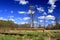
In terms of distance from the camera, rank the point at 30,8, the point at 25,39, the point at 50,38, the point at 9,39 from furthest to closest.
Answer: the point at 30,8 → the point at 50,38 → the point at 25,39 → the point at 9,39

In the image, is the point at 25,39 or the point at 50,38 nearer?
the point at 25,39

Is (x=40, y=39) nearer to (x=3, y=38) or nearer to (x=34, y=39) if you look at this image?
(x=34, y=39)

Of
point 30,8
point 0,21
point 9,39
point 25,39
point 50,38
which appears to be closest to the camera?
point 9,39

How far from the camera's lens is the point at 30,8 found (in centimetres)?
1691

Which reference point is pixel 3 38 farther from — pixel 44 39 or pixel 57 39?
pixel 57 39

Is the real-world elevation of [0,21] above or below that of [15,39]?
above

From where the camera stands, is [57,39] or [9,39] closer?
[9,39]

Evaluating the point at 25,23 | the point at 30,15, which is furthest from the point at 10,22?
the point at 30,15

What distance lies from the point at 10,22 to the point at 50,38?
14.9 m

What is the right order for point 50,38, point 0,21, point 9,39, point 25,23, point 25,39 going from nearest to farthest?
1. point 9,39
2. point 25,39
3. point 50,38
4. point 25,23
5. point 0,21

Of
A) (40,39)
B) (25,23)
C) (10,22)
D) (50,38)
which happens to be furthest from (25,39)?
(10,22)

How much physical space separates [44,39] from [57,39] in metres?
0.85

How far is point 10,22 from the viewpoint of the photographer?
75.0 ft

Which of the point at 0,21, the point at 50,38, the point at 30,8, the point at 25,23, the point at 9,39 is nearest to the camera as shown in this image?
the point at 9,39
